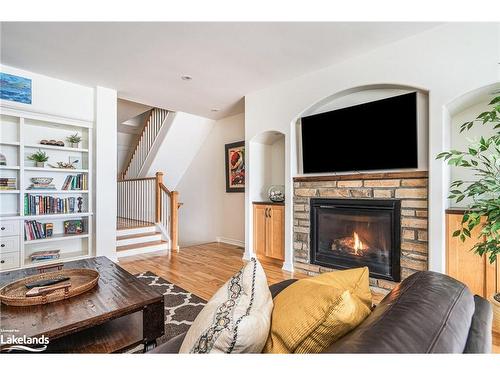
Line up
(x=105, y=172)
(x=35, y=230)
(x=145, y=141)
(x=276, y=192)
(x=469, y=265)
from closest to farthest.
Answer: (x=469, y=265), (x=35, y=230), (x=105, y=172), (x=276, y=192), (x=145, y=141)

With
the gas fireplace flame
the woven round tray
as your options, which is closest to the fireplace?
the gas fireplace flame

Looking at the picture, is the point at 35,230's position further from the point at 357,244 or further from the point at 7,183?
the point at 357,244

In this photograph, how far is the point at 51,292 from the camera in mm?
1506

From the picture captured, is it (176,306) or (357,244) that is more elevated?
(357,244)

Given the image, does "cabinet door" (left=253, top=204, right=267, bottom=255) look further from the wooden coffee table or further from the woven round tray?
the woven round tray

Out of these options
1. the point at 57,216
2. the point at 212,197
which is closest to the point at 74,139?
the point at 57,216

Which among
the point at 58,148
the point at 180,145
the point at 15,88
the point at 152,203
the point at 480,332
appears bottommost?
the point at 480,332

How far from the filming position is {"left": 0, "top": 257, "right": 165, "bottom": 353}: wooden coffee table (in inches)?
48.7

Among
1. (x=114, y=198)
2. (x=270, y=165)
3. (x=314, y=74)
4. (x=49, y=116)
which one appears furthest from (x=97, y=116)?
(x=314, y=74)

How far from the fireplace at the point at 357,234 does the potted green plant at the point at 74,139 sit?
325 cm

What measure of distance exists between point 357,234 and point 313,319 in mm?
2375

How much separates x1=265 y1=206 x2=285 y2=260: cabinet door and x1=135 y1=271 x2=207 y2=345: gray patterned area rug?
138 centimetres
